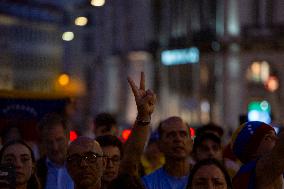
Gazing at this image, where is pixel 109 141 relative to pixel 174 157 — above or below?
above

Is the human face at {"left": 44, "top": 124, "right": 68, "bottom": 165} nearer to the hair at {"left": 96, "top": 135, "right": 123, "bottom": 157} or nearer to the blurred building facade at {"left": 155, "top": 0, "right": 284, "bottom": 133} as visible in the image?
the hair at {"left": 96, "top": 135, "right": 123, "bottom": 157}

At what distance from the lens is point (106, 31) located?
70000 millimetres

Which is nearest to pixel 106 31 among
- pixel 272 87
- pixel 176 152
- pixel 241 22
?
pixel 241 22

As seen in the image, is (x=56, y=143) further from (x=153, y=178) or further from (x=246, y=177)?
(x=246, y=177)

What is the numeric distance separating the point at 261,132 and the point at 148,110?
0.86 meters

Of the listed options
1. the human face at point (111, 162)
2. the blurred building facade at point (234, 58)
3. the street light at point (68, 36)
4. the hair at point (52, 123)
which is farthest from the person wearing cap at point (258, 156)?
the blurred building facade at point (234, 58)

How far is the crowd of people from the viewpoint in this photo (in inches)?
204

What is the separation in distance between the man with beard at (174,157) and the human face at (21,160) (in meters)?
1.44

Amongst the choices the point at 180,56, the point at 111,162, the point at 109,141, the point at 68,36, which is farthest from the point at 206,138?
the point at 180,56

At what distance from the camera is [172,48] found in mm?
57906

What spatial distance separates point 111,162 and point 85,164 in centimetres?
122

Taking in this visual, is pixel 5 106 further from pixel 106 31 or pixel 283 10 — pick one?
pixel 106 31

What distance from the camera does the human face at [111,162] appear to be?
6.38 meters

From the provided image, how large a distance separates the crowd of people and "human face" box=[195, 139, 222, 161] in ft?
3.08
